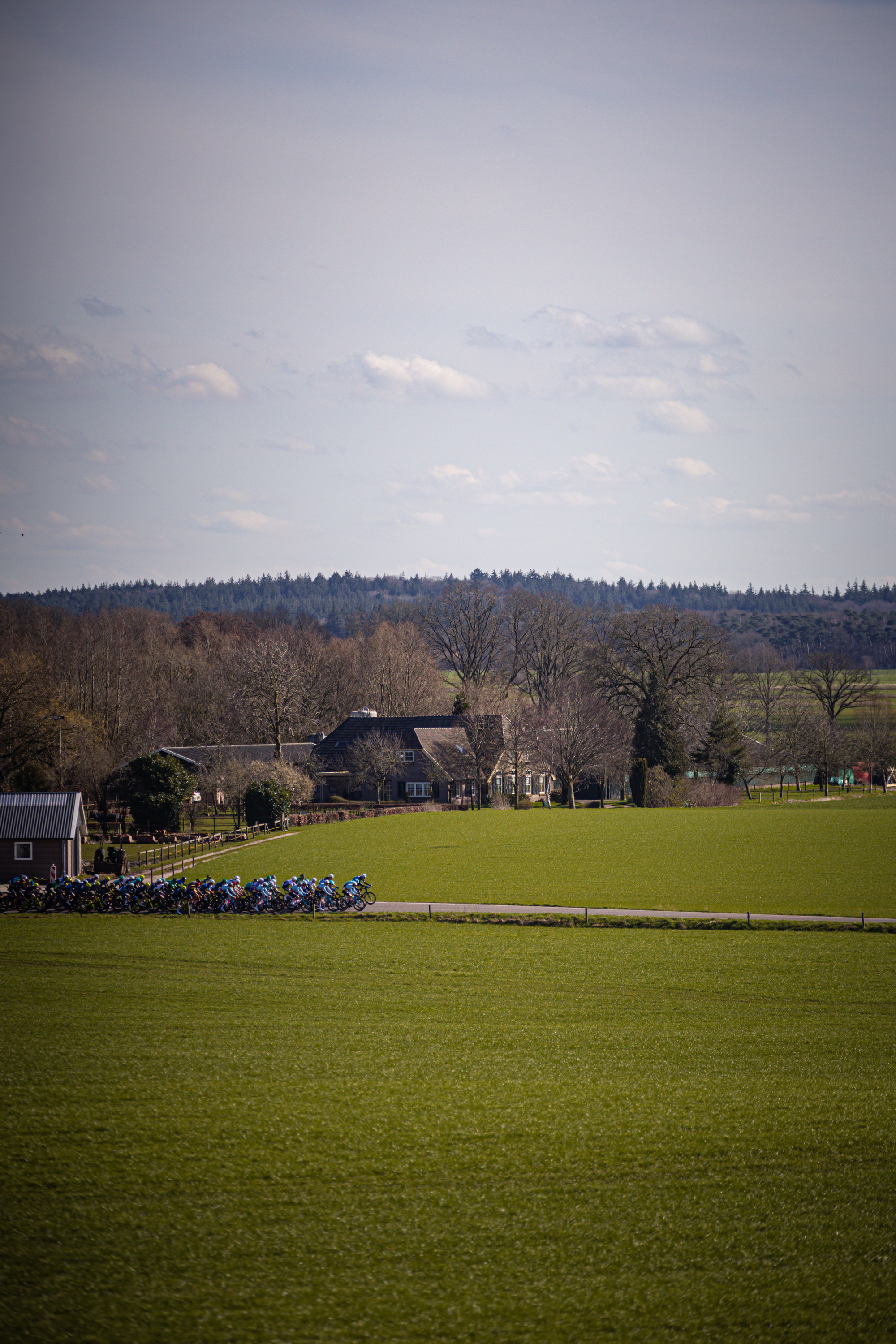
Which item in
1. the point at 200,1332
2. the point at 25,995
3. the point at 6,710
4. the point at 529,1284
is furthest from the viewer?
the point at 6,710

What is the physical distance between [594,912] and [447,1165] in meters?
22.0

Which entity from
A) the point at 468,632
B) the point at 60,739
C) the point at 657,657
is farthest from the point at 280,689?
the point at 657,657

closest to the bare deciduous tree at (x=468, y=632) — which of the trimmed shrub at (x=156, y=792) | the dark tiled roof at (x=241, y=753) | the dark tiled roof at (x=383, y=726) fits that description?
the dark tiled roof at (x=383, y=726)

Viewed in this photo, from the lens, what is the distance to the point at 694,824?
5478 centimetres

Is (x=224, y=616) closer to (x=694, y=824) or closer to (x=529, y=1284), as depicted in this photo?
(x=694, y=824)

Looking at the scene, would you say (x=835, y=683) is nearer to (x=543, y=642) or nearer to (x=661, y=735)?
(x=543, y=642)

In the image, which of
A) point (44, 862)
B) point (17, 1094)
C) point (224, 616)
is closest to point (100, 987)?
point (17, 1094)

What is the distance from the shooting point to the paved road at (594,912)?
101ft

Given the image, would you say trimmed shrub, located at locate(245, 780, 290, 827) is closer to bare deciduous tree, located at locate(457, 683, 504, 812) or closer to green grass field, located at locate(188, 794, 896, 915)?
green grass field, located at locate(188, 794, 896, 915)

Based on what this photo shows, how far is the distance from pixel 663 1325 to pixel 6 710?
61715mm

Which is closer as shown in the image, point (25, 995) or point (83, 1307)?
point (83, 1307)

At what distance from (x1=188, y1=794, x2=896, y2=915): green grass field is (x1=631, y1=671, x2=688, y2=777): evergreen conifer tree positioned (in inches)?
400

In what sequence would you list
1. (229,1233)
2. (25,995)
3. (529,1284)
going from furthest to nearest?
(25,995) → (229,1233) → (529,1284)

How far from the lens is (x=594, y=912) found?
32594 millimetres
